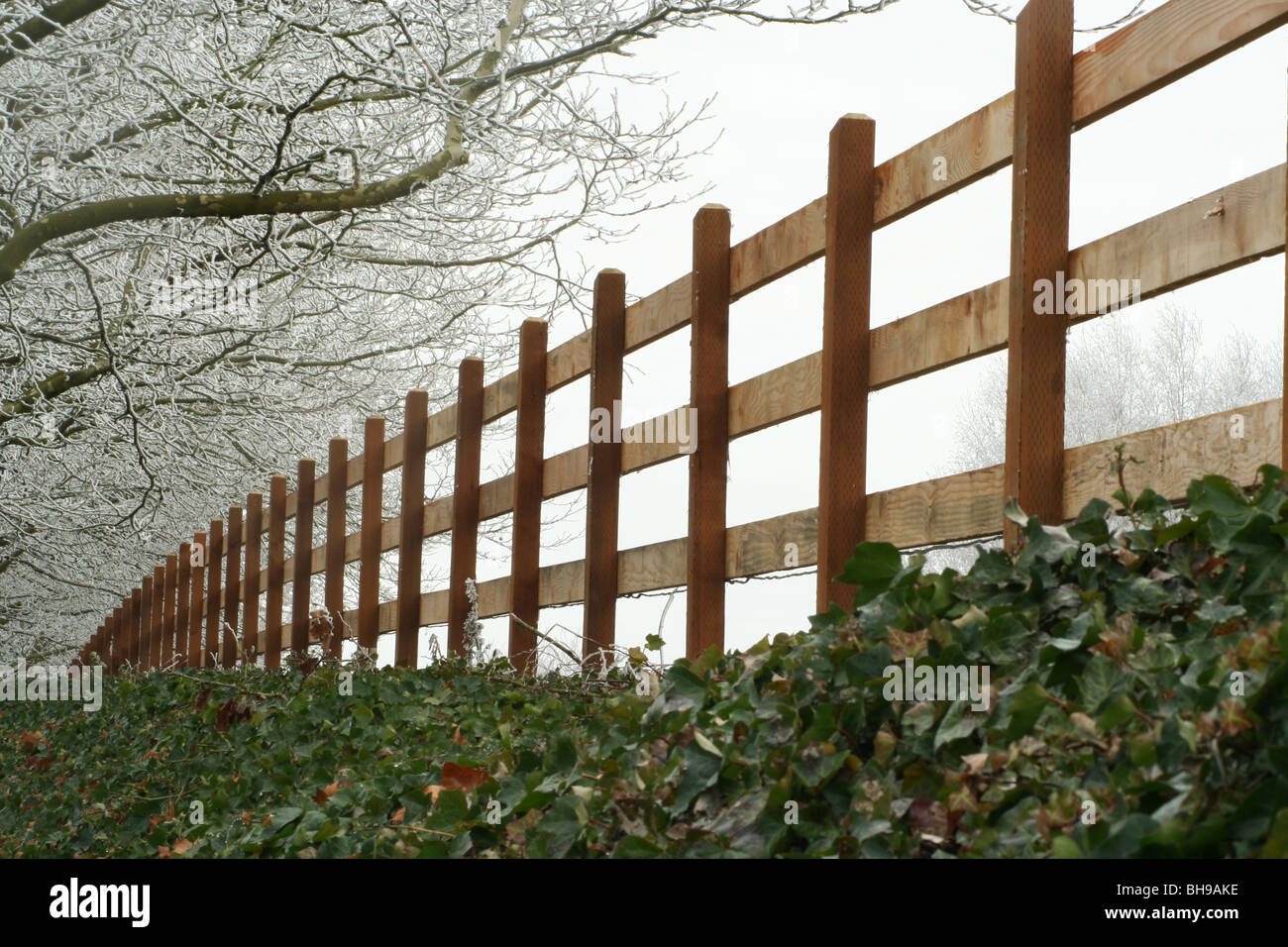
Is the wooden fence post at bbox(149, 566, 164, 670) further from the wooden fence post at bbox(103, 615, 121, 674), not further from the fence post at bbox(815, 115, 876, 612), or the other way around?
the fence post at bbox(815, 115, 876, 612)

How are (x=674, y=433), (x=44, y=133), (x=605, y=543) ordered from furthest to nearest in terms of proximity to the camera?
(x=44, y=133) → (x=605, y=543) → (x=674, y=433)

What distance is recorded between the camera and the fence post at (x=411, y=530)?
8.27m

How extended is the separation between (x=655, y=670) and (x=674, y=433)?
188 centimetres

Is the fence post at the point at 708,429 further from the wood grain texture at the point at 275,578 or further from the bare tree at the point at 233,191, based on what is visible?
the wood grain texture at the point at 275,578

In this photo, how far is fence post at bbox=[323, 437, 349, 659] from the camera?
10148mm

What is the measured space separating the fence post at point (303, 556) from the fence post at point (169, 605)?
5.45 meters

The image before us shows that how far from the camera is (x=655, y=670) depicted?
126 inches

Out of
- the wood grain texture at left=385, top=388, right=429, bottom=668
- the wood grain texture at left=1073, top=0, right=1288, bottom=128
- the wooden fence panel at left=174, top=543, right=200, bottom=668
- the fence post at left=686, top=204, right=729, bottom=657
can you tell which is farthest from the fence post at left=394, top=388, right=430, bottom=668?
the wooden fence panel at left=174, top=543, right=200, bottom=668

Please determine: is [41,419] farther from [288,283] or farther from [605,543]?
[605,543]

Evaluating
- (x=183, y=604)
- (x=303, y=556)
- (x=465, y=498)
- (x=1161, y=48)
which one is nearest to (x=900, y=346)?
(x=1161, y=48)

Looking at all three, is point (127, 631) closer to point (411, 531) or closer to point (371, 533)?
point (371, 533)

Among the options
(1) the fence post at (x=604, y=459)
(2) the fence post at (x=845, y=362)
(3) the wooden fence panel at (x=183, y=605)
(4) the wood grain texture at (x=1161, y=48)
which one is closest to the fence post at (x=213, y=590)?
(3) the wooden fence panel at (x=183, y=605)
